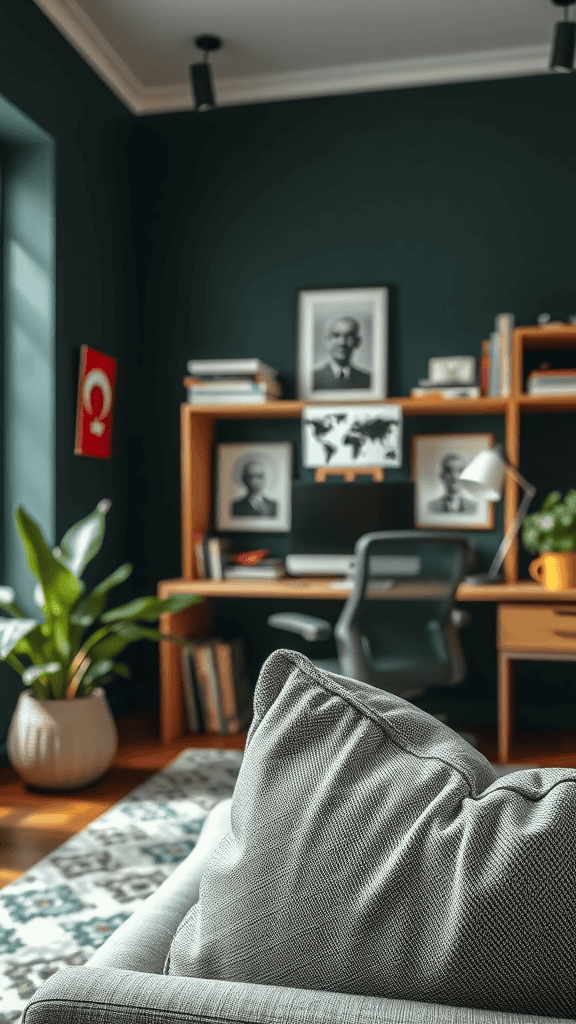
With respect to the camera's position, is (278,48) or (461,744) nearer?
(461,744)

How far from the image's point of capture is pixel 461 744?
698mm

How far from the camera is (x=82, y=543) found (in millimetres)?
2996

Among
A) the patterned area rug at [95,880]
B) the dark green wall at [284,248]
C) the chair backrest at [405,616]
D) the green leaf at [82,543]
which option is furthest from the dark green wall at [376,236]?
the patterned area rug at [95,880]

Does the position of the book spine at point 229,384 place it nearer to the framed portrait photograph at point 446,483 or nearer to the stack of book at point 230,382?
the stack of book at point 230,382

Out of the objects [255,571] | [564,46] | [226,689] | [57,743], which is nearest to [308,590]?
[255,571]

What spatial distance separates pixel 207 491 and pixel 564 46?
2.41 meters

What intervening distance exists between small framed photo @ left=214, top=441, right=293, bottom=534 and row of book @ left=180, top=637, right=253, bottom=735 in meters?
0.66

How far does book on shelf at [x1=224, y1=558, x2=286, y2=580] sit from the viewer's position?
3862mm

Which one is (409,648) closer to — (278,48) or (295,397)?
(295,397)

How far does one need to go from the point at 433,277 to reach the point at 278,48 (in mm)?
1210

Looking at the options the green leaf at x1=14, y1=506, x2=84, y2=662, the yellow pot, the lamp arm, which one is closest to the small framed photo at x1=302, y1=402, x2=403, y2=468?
the lamp arm

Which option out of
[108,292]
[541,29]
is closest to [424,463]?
[108,292]

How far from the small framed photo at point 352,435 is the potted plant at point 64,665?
46.7 inches

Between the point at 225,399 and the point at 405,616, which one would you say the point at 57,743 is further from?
the point at 225,399
